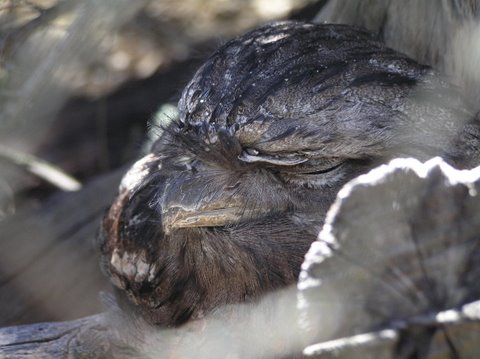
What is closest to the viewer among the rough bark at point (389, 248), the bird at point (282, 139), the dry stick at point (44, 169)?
the rough bark at point (389, 248)

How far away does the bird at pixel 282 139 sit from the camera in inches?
99.2

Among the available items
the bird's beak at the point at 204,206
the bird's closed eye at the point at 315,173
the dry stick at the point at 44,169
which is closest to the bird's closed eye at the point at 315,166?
the bird's closed eye at the point at 315,173

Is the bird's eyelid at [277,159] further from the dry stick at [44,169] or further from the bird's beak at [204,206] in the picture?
the dry stick at [44,169]

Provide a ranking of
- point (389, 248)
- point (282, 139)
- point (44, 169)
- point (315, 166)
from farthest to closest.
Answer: point (44, 169) → point (315, 166) → point (282, 139) → point (389, 248)

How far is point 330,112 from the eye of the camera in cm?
251

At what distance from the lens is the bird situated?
8.27 ft

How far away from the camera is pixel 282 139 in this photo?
2473 mm

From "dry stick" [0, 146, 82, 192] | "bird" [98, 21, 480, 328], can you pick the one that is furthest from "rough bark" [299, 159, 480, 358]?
"dry stick" [0, 146, 82, 192]

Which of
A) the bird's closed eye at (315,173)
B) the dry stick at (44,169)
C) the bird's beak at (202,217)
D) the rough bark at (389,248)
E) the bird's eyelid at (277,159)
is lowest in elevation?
the dry stick at (44,169)

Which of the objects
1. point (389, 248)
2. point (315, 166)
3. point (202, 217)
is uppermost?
point (389, 248)

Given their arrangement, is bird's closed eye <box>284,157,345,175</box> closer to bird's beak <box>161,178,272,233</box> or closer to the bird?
the bird

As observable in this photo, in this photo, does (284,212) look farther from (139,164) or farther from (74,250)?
(74,250)

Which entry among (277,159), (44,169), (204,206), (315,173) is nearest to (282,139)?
(277,159)

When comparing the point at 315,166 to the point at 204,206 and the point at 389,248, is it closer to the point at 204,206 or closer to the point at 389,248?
the point at 204,206
